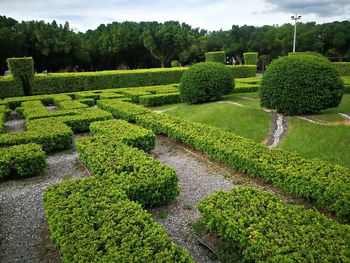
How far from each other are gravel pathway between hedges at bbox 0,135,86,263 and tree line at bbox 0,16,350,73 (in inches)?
1419

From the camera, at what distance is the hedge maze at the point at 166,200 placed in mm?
3930

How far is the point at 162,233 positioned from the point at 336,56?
55.1m

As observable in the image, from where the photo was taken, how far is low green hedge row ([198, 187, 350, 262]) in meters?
3.80

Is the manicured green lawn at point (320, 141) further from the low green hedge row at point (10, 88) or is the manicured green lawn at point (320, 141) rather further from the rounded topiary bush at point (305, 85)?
the low green hedge row at point (10, 88)

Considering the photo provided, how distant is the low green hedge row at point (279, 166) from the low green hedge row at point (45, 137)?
3619mm

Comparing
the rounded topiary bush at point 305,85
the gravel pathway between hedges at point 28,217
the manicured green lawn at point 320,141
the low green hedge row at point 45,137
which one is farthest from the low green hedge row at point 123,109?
the manicured green lawn at point 320,141

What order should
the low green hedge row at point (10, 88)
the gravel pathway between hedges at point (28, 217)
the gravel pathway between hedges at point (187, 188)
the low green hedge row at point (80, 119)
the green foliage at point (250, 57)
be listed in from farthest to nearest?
the green foliage at point (250, 57) < the low green hedge row at point (10, 88) < the low green hedge row at point (80, 119) < the gravel pathway between hedges at point (187, 188) < the gravel pathway between hedges at point (28, 217)

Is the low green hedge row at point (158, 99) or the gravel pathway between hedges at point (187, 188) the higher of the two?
the low green hedge row at point (158, 99)

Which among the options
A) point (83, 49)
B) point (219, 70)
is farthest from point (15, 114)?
point (83, 49)

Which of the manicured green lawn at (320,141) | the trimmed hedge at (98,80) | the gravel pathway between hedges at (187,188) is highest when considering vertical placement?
the trimmed hedge at (98,80)

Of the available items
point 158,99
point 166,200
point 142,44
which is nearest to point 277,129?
point 166,200

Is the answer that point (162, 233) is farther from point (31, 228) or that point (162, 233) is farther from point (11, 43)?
point (11, 43)

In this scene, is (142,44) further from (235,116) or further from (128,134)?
(128,134)

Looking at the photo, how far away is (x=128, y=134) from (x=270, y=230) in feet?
20.2
